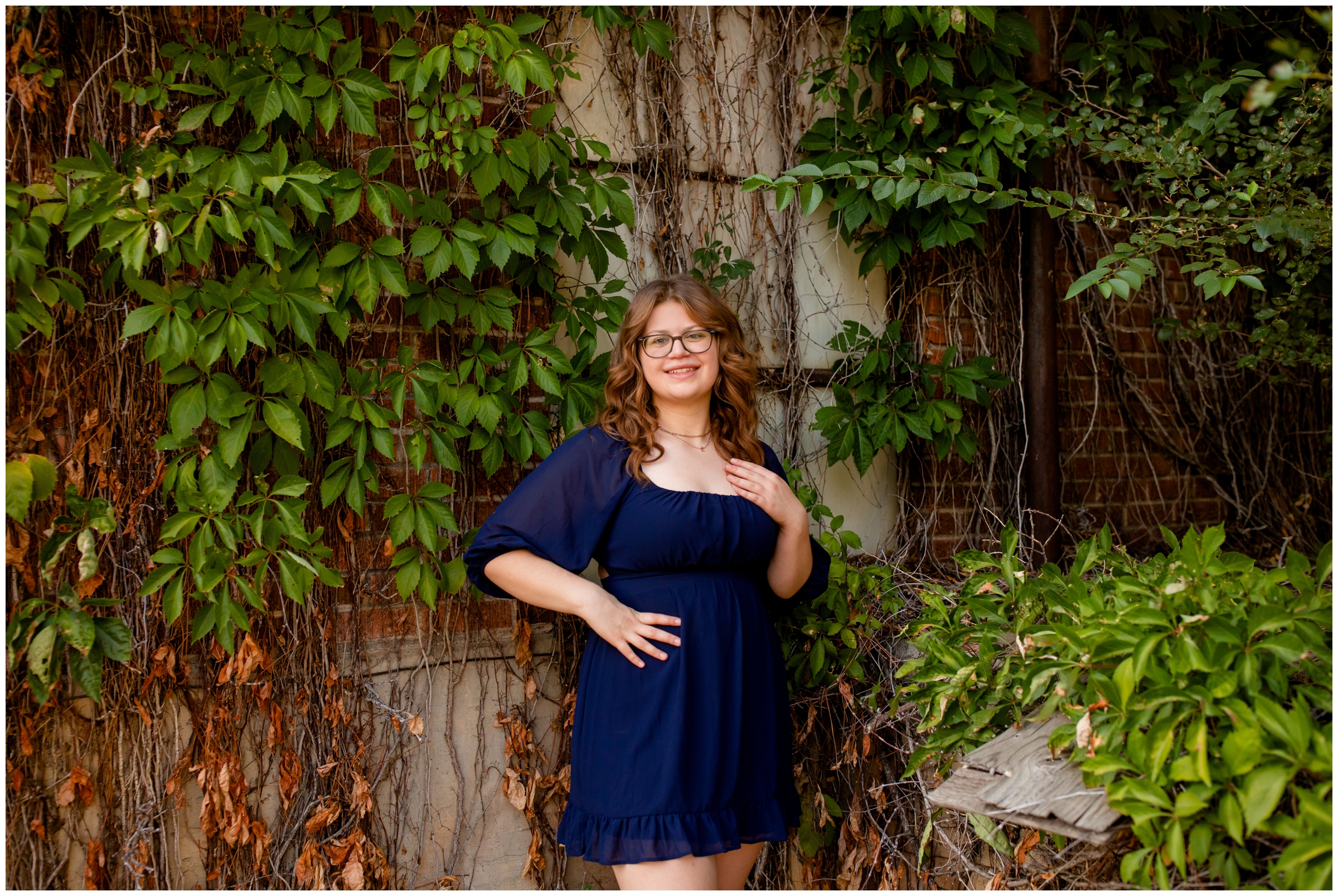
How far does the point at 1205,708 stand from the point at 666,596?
3.32 feet

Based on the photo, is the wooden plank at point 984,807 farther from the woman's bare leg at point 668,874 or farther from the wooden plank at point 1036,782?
the woman's bare leg at point 668,874

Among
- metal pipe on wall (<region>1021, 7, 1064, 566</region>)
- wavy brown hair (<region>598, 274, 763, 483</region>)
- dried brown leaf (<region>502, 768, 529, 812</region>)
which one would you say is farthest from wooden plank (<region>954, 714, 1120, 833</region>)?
metal pipe on wall (<region>1021, 7, 1064, 566</region>)

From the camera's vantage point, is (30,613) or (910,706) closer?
(30,613)

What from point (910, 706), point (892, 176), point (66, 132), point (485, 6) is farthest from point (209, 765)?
point (892, 176)

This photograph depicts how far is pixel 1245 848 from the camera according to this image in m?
1.31

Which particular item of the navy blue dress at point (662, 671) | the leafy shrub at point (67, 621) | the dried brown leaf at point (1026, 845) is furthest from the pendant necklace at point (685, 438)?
the leafy shrub at point (67, 621)

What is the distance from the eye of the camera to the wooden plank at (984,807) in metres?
1.38

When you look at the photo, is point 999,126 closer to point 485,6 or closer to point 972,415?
point 972,415

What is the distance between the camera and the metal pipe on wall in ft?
9.87

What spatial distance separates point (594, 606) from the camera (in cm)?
186

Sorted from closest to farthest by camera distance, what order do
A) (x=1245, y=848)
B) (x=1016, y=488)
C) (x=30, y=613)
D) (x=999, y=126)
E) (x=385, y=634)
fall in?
(x=1245, y=848)
(x=30, y=613)
(x=385, y=634)
(x=999, y=126)
(x=1016, y=488)

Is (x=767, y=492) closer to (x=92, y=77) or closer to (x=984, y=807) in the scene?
(x=984, y=807)

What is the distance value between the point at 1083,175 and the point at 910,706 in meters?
2.12

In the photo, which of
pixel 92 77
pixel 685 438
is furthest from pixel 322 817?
pixel 92 77
